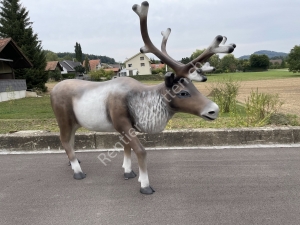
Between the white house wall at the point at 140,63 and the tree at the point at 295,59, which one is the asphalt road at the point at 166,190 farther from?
the white house wall at the point at 140,63

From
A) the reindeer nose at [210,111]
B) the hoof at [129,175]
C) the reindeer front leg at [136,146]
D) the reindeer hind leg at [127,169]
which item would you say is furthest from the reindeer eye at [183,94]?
the hoof at [129,175]

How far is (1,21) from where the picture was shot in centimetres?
2059

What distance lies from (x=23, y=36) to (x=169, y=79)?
69.6ft

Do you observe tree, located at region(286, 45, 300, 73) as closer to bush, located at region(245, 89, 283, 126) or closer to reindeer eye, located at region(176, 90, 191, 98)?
bush, located at region(245, 89, 283, 126)

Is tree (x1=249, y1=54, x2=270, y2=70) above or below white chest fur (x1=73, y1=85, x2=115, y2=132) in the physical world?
above

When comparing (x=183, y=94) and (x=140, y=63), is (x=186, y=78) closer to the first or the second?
(x=183, y=94)

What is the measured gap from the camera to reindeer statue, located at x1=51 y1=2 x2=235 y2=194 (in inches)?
111

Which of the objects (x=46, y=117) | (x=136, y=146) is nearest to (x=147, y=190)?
(x=136, y=146)

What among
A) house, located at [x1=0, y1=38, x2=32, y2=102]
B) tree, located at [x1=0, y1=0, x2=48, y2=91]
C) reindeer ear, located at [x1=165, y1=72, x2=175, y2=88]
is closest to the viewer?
reindeer ear, located at [x1=165, y1=72, x2=175, y2=88]

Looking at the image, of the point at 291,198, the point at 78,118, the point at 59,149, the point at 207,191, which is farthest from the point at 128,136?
the point at 59,149

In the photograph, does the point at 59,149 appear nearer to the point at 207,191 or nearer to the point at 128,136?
the point at 128,136

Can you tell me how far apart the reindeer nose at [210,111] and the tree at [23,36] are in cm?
2109

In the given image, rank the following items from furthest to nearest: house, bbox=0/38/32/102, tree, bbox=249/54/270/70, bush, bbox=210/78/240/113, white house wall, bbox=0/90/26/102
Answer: tree, bbox=249/54/270/70 → house, bbox=0/38/32/102 → white house wall, bbox=0/90/26/102 → bush, bbox=210/78/240/113

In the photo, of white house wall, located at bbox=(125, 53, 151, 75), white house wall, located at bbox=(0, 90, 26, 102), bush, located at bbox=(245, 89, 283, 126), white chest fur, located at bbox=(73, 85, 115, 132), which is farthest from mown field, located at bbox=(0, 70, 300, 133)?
white house wall, located at bbox=(125, 53, 151, 75)
